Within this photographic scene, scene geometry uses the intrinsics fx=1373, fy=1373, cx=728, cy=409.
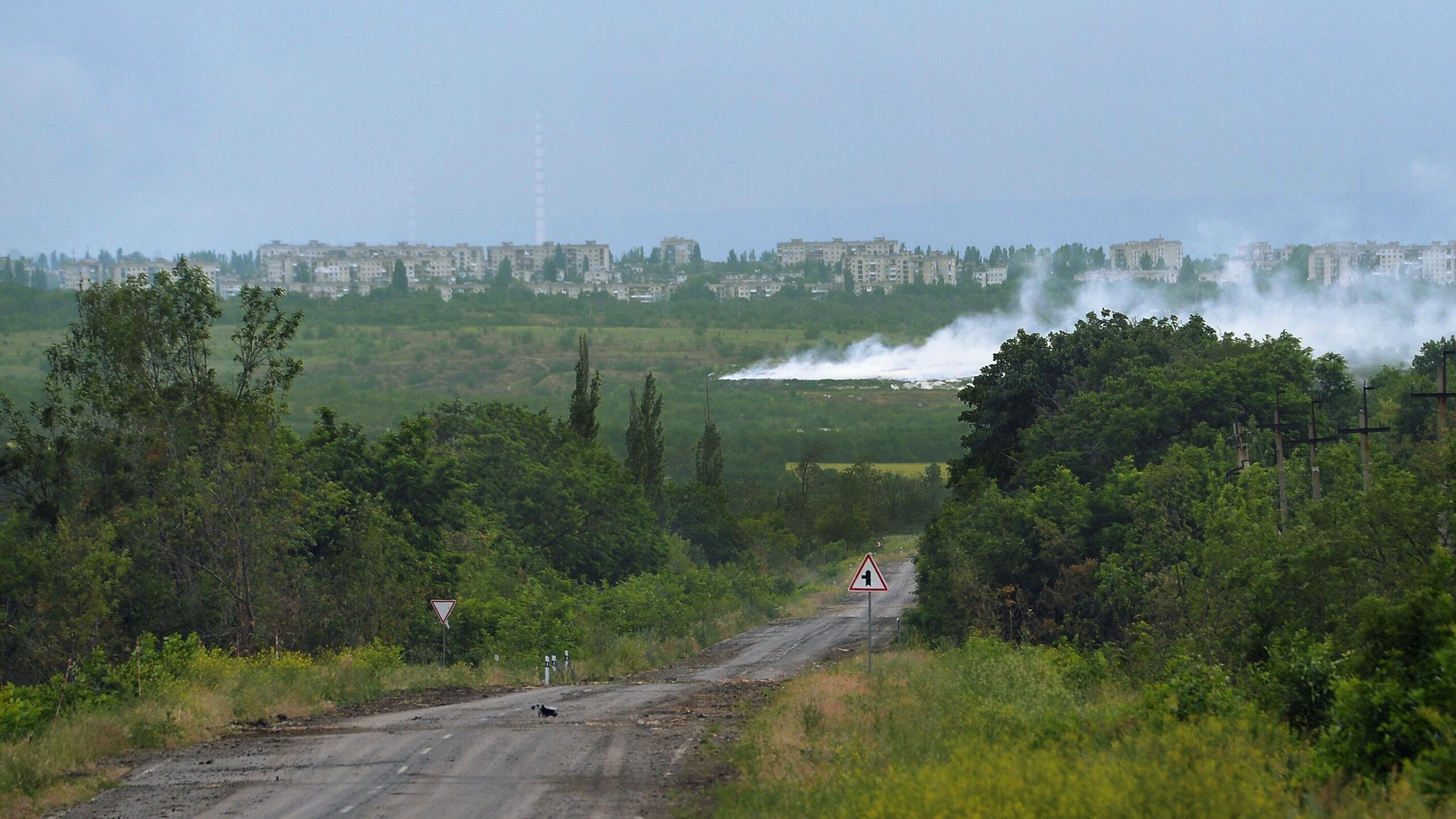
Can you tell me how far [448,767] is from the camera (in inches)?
690

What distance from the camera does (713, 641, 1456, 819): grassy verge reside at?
946 centimetres

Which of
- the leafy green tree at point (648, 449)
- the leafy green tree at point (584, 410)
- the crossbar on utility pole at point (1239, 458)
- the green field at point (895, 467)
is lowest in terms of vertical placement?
the green field at point (895, 467)

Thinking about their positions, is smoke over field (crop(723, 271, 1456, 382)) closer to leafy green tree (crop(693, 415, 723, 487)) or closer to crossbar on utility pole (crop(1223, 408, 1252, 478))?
leafy green tree (crop(693, 415, 723, 487))

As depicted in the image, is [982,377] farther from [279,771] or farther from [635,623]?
[279,771]

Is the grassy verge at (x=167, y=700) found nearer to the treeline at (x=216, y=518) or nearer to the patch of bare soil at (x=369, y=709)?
the patch of bare soil at (x=369, y=709)

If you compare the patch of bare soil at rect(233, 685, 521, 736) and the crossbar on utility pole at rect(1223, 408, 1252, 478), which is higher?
the crossbar on utility pole at rect(1223, 408, 1252, 478)

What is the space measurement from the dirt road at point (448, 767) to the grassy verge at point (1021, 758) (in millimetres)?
1499

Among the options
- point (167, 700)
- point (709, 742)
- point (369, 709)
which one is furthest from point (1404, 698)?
point (369, 709)

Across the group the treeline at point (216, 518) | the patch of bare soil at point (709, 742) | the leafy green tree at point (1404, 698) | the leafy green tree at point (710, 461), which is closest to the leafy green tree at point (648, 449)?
the leafy green tree at point (710, 461)

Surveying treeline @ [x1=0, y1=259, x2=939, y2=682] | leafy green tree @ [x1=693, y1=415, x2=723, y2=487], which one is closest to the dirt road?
treeline @ [x1=0, y1=259, x2=939, y2=682]

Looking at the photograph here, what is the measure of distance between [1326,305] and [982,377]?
116m

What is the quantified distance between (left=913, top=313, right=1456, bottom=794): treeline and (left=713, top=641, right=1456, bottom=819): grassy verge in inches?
27.5

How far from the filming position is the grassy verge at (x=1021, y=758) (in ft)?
31.0

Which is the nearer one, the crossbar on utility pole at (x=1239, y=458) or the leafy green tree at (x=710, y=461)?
the crossbar on utility pole at (x=1239, y=458)
